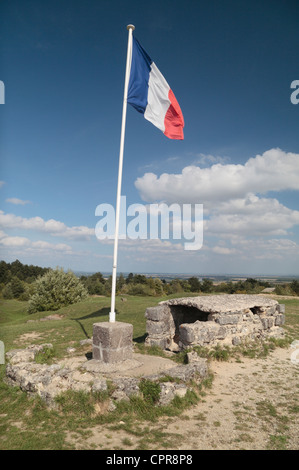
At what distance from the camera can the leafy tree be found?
2952 cm

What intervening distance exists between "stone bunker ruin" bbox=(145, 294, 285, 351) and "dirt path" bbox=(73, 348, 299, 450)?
204 centimetres

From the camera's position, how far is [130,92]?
9.33 metres

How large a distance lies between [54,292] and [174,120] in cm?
2473

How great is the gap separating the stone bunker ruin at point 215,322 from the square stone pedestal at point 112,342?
9.17ft

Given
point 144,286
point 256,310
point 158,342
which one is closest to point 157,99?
point 158,342

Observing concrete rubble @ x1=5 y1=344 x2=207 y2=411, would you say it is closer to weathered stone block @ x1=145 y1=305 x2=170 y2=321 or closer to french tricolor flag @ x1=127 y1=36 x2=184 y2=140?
weathered stone block @ x1=145 y1=305 x2=170 y2=321

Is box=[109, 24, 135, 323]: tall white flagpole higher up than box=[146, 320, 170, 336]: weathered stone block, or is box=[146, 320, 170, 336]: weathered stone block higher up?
box=[109, 24, 135, 323]: tall white flagpole

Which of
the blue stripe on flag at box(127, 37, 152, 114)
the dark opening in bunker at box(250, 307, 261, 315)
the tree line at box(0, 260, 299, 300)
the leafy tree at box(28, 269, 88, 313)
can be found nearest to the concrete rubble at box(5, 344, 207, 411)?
the dark opening in bunker at box(250, 307, 261, 315)

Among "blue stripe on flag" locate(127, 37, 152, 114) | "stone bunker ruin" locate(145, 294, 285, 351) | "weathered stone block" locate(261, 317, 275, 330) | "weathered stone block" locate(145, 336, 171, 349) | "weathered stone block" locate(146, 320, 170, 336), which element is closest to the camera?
"blue stripe on flag" locate(127, 37, 152, 114)

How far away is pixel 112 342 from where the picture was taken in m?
8.19

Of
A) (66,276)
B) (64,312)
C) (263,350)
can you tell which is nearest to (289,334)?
(263,350)

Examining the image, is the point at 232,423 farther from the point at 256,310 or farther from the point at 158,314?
the point at 256,310

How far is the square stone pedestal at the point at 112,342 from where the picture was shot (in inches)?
323

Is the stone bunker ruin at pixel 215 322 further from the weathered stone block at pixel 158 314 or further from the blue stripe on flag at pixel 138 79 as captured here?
the blue stripe on flag at pixel 138 79
